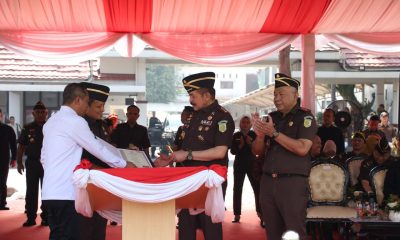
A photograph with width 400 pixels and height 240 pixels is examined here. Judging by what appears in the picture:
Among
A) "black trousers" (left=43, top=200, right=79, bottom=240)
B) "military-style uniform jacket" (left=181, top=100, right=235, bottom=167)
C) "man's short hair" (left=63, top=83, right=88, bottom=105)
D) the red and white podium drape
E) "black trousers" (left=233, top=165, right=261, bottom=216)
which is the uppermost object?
"man's short hair" (left=63, top=83, right=88, bottom=105)

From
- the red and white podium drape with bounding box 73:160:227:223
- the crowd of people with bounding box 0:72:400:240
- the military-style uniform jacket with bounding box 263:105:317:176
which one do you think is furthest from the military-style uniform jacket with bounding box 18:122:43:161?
the red and white podium drape with bounding box 73:160:227:223

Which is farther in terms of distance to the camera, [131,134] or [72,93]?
[131,134]

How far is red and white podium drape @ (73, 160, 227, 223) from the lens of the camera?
11.2 feet

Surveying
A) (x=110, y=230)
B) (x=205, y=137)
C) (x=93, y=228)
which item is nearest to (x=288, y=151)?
(x=205, y=137)

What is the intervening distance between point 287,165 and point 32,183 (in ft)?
14.9

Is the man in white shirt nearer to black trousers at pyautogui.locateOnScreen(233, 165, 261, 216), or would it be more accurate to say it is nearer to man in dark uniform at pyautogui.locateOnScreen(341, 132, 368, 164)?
man in dark uniform at pyautogui.locateOnScreen(341, 132, 368, 164)

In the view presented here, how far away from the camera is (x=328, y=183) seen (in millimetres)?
6770

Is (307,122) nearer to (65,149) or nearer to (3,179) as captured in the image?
(65,149)

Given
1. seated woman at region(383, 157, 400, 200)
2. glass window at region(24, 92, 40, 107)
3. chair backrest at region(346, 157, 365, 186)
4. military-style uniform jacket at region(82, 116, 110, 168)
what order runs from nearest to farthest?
1. military-style uniform jacket at region(82, 116, 110, 168)
2. seated woman at region(383, 157, 400, 200)
3. chair backrest at region(346, 157, 365, 186)
4. glass window at region(24, 92, 40, 107)

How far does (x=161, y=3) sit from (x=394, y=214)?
3152 millimetres

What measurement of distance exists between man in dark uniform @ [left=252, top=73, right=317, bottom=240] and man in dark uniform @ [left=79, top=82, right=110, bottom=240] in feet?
3.82

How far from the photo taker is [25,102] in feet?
57.3

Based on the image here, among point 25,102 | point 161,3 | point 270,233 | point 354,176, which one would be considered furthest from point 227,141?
point 25,102

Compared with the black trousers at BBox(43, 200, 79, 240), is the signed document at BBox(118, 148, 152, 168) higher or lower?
higher
